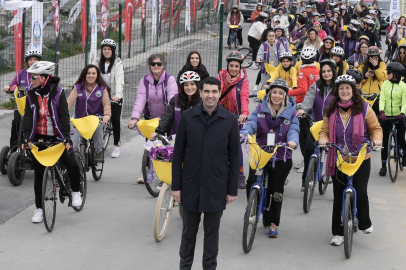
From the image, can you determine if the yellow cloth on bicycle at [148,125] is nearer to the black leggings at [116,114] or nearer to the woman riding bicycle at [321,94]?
the woman riding bicycle at [321,94]

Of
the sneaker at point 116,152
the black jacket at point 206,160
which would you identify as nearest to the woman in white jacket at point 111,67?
the sneaker at point 116,152

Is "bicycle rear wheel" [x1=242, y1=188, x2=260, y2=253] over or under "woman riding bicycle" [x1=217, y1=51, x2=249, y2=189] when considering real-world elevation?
under

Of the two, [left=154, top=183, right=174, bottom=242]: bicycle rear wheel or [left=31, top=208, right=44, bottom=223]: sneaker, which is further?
[left=31, top=208, right=44, bottom=223]: sneaker

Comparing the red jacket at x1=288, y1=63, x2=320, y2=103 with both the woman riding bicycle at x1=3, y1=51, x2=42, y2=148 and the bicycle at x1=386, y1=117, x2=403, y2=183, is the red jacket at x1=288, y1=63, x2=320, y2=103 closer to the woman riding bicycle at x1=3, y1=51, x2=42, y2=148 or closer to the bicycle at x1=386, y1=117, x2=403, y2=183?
the bicycle at x1=386, y1=117, x2=403, y2=183

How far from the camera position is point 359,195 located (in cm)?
630

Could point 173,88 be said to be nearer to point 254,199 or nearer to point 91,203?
point 91,203

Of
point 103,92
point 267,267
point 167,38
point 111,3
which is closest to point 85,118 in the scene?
point 103,92

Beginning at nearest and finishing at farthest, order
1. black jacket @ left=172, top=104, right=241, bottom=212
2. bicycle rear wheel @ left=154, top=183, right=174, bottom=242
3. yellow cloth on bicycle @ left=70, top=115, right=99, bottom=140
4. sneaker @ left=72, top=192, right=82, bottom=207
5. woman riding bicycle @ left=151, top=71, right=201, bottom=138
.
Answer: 1. black jacket @ left=172, top=104, right=241, bottom=212
2. bicycle rear wheel @ left=154, top=183, right=174, bottom=242
3. woman riding bicycle @ left=151, top=71, right=201, bottom=138
4. sneaker @ left=72, top=192, right=82, bottom=207
5. yellow cloth on bicycle @ left=70, top=115, right=99, bottom=140

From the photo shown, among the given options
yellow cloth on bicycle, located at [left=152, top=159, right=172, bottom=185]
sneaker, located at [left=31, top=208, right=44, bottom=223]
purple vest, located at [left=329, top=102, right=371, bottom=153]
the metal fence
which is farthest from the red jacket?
the metal fence

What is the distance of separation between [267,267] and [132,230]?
173 centimetres

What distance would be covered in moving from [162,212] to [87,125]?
1.77m

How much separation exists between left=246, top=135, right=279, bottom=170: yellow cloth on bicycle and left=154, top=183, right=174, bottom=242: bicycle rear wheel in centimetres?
103

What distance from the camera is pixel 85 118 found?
301 inches

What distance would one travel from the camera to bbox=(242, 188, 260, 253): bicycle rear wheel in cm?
604
